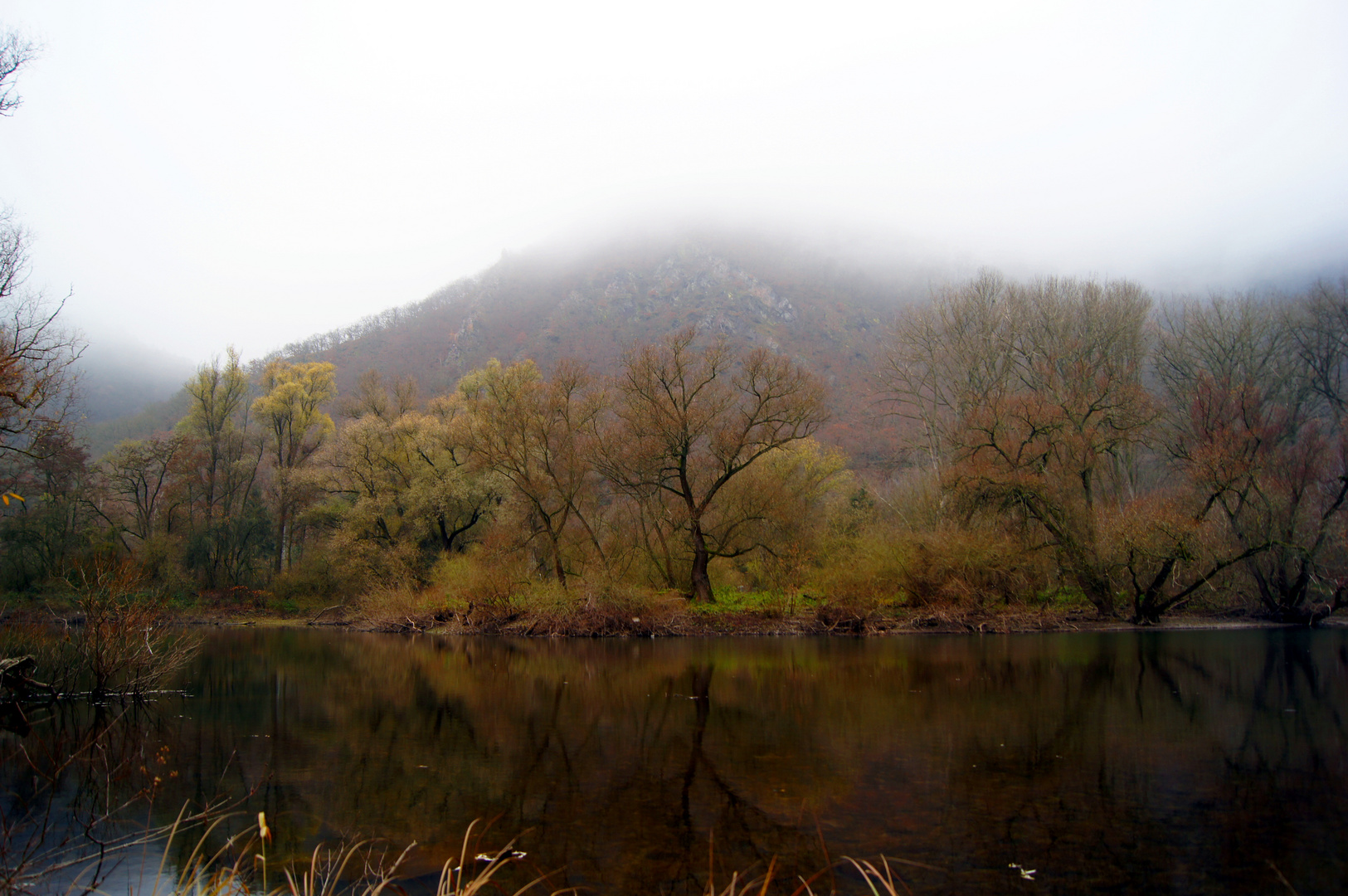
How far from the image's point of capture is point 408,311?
102 metres

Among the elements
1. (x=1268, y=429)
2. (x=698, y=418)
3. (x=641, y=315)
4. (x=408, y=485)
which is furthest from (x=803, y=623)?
(x=641, y=315)

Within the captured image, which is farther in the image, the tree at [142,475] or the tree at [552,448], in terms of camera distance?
the tree at [142,475]

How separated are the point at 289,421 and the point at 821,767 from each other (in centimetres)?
4177

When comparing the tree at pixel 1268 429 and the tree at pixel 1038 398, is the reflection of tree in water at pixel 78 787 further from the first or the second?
the tree at pixel 1268 429

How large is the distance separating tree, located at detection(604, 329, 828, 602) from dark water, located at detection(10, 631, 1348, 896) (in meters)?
12.5

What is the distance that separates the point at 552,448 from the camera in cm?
3130

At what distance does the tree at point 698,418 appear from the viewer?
29281mm

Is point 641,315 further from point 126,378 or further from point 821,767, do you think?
point 821,767

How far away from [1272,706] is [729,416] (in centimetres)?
2003

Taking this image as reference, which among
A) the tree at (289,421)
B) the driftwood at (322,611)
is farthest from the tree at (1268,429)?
the tree at (289,421)

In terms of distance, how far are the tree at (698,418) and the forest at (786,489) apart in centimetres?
12

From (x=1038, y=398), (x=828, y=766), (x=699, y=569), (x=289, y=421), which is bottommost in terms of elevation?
(x=699, y=569)

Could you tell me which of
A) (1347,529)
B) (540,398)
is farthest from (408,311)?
(1347,529)

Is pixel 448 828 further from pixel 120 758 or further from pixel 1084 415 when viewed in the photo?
pixel 1084 415
